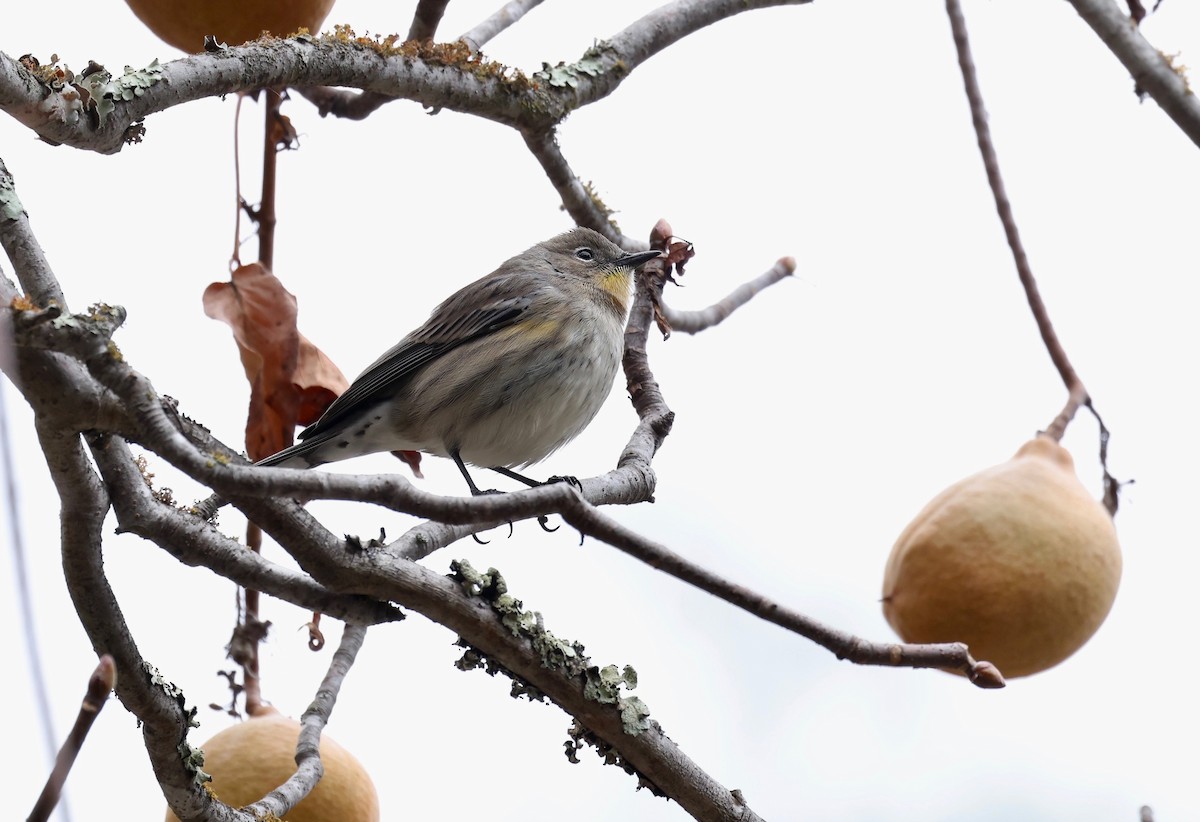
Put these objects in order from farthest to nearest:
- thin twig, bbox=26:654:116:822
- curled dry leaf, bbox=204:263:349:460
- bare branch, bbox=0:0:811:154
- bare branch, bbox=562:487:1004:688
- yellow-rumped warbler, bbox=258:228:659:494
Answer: yellow-rumped warbler, bbox=258:228:659:494
curled dry leaf, bbox=204:263:349:460
bare branch, bbox=0:0:811:154
bare branch, bbox=562:487:1004:688
thin twig, bbox=26:654:116:822

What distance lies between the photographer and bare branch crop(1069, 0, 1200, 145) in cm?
416

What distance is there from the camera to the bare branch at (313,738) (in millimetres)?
2715

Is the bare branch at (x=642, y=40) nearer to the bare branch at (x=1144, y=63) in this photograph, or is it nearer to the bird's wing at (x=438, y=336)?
the bare branch at (x=1144, y=63)

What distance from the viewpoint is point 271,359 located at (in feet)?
12.9

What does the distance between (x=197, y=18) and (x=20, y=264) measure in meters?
1.21

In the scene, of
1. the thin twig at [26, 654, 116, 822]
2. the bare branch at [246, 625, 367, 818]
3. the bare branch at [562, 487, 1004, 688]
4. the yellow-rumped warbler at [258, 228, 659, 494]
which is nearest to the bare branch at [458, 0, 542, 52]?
the yellow-rumped warbler at [258, 228, 659, 494]

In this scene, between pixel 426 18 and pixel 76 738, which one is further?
pixel 426 18

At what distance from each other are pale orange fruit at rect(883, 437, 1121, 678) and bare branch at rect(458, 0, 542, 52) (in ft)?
7.07

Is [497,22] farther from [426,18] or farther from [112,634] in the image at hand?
[112,634]

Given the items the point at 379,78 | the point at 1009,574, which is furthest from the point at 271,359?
the point at 1009,574

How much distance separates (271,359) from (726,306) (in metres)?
2.02

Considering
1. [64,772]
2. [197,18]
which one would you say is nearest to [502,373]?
[197,18]

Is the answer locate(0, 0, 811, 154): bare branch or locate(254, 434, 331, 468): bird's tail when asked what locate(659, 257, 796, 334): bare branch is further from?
locate(254, 434, 331, 468): bird's tail

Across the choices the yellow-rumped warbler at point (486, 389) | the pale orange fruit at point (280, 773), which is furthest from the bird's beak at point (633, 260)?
the pale orange fruit at point (280, 773)
